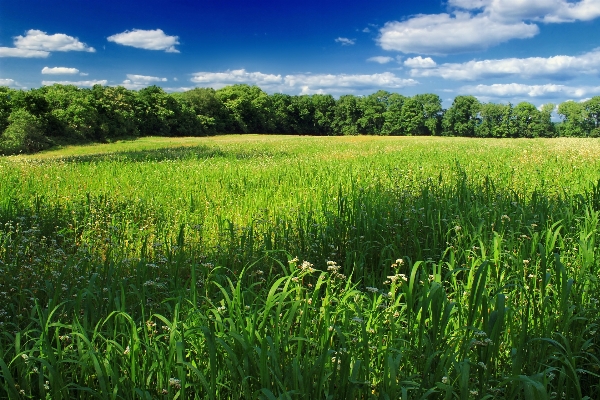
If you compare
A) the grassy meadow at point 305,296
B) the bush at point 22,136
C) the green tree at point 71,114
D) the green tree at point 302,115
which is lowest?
the grassy meadow at point 305,296

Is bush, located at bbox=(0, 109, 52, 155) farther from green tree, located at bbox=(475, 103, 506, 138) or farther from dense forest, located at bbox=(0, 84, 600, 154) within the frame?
green tree, located at bbox=(475, 103, 506, 138)

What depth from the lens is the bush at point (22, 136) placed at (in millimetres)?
32188

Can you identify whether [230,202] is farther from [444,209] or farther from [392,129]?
[392,129]

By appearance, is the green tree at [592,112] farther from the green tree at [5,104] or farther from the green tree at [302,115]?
the green tree at [5,104]

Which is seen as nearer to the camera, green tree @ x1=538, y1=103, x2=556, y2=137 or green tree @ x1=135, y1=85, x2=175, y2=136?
green tree @ x1=135, y1=85, x2=175, y2=136

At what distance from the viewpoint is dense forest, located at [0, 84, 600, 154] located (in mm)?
39134

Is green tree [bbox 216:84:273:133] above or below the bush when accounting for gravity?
above

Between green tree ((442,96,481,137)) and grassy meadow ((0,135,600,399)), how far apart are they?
92.8 meters

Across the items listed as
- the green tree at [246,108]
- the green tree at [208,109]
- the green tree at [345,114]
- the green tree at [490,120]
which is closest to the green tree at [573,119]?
the green tree at [490,120]

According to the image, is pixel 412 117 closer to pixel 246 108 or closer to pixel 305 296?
pixel 246 108

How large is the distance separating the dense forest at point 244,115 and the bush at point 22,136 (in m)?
0.06

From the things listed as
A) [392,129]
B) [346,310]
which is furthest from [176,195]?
[392,129]

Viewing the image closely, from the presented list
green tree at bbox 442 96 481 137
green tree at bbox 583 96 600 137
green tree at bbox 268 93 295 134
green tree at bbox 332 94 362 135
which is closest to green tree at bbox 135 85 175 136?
green tree at bbox 268 93 295 134

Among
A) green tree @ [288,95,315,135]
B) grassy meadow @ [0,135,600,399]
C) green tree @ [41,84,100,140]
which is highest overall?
green tree @ [288,95,315,135]
